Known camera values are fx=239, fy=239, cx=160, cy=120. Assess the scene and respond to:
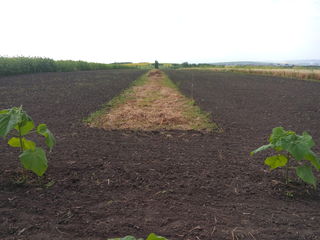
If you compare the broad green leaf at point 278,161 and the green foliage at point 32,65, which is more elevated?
the green foliage at point 32,65

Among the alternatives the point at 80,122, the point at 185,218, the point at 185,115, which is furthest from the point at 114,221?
the point at 185,115

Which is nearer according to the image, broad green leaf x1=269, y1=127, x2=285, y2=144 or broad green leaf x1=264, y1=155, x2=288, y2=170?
broad green leaf x1=269, y1=127, x2=285, y2=144

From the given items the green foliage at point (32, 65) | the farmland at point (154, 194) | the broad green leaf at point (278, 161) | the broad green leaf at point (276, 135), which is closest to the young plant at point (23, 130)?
the farmland at point (154, 194)

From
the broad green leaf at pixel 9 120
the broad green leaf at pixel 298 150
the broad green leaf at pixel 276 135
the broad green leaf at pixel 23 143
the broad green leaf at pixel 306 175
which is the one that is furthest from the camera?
the broad green leaf at pixel 23 143

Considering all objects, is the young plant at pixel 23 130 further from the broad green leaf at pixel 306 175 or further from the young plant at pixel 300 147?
the broad green leaf at pixel 306 175

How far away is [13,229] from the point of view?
2258 millimetres

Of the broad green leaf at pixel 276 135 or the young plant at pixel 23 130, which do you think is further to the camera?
the broad green leaf at pixel 276 135

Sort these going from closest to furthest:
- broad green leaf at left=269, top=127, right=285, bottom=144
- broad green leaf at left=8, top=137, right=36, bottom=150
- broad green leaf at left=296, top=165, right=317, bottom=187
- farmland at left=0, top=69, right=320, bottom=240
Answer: farmland at left=0, top=69, right=320, bottom=240 → broad green leaf at left=296, top=165, right=317, bottom=187 → broad green leaf at left=269, top=127, right=285, bottom=144 → broad green leaf at left=8, top=137, right=36, bottom=150

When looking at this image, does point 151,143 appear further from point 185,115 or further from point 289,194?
point 185,115

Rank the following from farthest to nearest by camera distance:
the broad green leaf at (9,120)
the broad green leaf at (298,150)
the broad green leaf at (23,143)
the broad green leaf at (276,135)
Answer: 1. the broad green leaf at (23,143)
2. the broad green leaf at (276,135)
3. the broad green leaf at (298,150)
4. the broad green leaf at (9,120)

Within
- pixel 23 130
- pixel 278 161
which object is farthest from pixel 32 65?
pixel 278 161

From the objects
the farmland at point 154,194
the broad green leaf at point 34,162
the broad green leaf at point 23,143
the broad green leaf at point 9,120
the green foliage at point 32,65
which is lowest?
the farmland at point 154,194

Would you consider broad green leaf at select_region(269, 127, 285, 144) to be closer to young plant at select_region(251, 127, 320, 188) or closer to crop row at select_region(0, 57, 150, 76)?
young plant at select_region(251, 127, 320, 188)

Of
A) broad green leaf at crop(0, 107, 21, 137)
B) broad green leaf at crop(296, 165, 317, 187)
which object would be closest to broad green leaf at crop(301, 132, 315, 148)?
broad green leaf at crop(296, 165, 317, 187)
